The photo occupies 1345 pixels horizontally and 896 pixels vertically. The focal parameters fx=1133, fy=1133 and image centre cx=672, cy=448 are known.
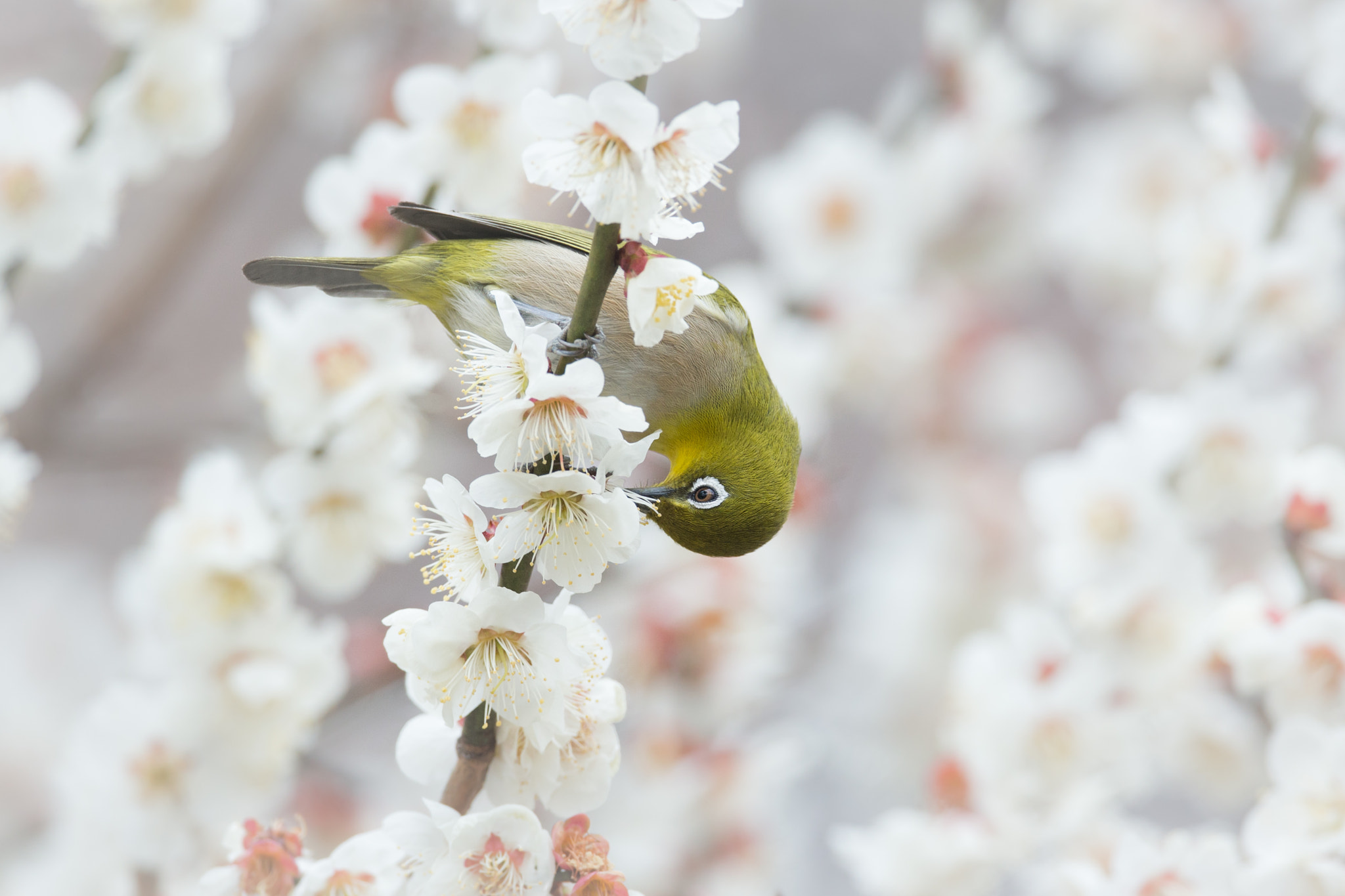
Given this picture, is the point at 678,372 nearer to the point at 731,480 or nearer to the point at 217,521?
the point at 731,480

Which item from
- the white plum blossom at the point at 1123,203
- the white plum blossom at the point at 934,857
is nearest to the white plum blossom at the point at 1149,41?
the white plum blossom at the point at 1123,203

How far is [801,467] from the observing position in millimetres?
1703

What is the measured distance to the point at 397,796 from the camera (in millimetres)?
1938

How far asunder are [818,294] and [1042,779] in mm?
1008

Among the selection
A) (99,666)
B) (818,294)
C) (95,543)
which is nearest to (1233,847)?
(818,294)

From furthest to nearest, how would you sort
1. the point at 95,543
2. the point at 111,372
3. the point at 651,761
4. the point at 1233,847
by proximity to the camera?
the point at 95,543 < the point at 111,372 < the point at 651,761 < the point at 1233,847

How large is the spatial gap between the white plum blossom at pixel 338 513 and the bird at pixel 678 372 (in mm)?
237

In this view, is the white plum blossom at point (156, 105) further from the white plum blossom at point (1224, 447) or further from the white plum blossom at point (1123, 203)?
the white plum blossom at point (1123, 203)

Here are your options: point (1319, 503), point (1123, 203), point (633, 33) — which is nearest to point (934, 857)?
point (1319, 503)

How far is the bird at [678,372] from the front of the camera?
905 mm

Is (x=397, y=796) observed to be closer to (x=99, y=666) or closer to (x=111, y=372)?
(x=111, y=372)

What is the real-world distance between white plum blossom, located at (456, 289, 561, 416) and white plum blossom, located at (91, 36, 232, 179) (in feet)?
2.47

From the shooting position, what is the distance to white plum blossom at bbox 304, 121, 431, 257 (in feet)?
4.08

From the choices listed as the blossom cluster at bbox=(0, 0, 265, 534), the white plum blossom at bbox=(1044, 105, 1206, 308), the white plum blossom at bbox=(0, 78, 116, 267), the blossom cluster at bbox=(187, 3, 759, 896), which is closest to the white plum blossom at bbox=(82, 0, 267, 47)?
the blossom cluster at bbox=(0, 0, 265, 534)
